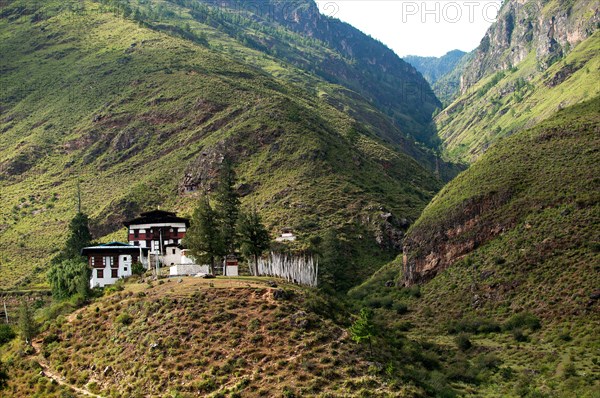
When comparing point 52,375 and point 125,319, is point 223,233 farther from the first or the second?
point 52,375

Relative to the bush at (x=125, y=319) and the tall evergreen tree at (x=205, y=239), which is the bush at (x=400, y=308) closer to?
the tall evergreen tree at (x=205, y=239)

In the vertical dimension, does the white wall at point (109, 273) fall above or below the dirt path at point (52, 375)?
above

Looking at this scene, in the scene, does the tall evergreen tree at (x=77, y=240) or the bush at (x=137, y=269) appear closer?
the bush at (x=137, y=269)

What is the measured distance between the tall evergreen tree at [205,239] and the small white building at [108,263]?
44.0 feet

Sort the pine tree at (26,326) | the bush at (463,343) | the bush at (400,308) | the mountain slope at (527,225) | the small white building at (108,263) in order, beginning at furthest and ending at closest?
the bush at (400,308)
the small white building at (108,263)
the mountain slope at (527,225)
the bush at (463,343)
the pine tree at (26,326)

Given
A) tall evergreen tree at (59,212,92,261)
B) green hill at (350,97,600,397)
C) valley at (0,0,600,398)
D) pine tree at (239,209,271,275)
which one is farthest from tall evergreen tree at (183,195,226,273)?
tall evergreen tree at (59,212,92,261)

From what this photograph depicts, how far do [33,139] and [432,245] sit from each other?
114 meters

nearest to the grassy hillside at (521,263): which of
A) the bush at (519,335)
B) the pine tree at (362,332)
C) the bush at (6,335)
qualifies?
the bush at (519,335)

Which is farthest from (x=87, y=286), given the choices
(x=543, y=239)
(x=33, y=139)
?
(x=33, y=139)

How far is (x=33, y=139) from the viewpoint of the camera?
182125 millimetres

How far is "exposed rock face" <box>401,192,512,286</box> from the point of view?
99625 mm

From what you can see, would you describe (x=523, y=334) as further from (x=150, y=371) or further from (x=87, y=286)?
(x=87, y=286)

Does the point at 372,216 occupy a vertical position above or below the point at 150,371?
above

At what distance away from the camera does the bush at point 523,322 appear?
80.7m
